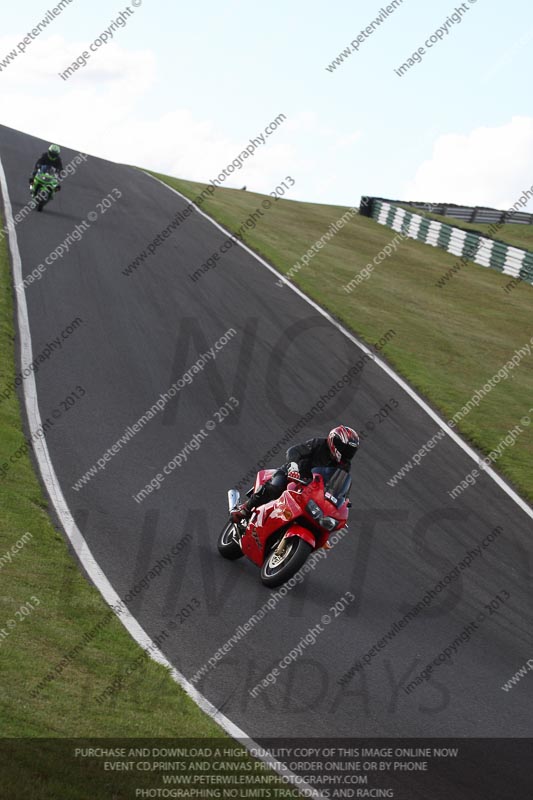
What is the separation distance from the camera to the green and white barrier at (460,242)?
127 feet

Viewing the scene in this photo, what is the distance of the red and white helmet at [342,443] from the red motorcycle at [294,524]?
0.81 ft

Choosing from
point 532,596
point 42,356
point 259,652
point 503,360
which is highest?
point 503,360

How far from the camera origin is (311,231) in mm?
43156

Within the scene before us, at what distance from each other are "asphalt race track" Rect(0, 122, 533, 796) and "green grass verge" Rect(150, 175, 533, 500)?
106cm

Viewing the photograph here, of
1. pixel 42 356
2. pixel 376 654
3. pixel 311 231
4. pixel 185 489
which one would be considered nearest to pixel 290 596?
pixel 376 654

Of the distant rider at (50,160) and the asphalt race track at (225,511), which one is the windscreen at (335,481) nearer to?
the asphalt race track at (225,511)

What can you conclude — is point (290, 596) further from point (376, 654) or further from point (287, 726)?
point (287, 726)

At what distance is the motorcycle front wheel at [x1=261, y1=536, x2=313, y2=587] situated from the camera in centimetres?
1073

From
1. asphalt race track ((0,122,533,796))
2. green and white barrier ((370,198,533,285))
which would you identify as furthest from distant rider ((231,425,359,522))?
green and white barrier ((370,198,533,285))

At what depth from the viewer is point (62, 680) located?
800 cm
